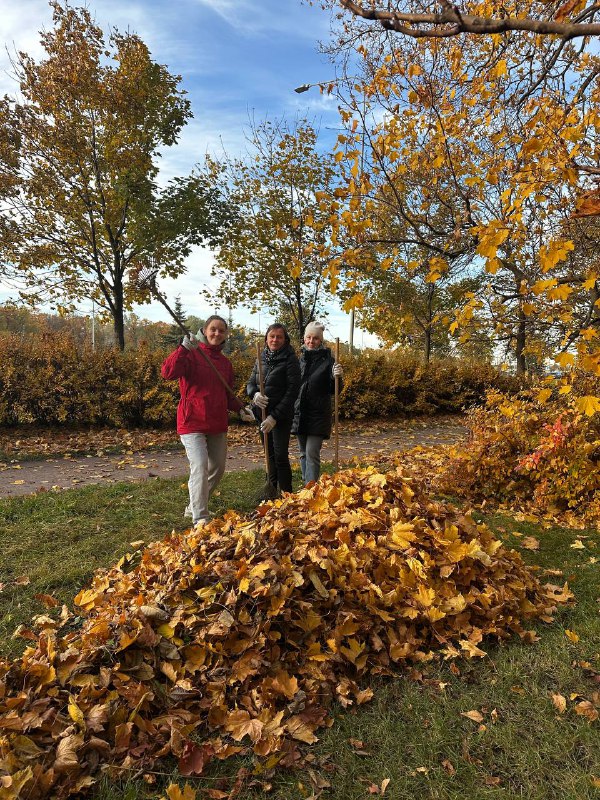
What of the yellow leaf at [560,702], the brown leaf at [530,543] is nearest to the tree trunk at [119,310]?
the brown leaf at [530,543]

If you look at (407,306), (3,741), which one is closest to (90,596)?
(3,741)

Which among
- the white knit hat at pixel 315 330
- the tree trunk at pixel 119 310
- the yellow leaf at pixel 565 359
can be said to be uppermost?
the tree trunk at pixel 119 310

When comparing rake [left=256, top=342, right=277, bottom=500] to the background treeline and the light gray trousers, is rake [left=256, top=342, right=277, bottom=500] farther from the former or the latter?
the background treeline

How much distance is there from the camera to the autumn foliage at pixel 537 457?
5.06 meters

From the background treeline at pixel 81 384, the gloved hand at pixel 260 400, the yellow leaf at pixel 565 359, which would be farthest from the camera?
the background treeline at pixel 81 384

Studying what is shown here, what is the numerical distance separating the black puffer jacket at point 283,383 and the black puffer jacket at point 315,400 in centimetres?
16

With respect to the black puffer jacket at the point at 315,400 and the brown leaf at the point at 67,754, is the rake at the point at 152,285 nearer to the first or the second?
the black puffer jacket at the point at 315,400

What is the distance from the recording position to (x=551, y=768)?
2.03 m

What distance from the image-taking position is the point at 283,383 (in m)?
5.07

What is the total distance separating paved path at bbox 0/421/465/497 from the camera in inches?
259

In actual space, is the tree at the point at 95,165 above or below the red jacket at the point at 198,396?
above

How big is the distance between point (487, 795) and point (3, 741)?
5.98 feet

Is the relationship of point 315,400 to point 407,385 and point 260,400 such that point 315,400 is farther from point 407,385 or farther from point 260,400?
point 407,385

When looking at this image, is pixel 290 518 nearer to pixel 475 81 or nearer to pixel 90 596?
pixel 90 596
